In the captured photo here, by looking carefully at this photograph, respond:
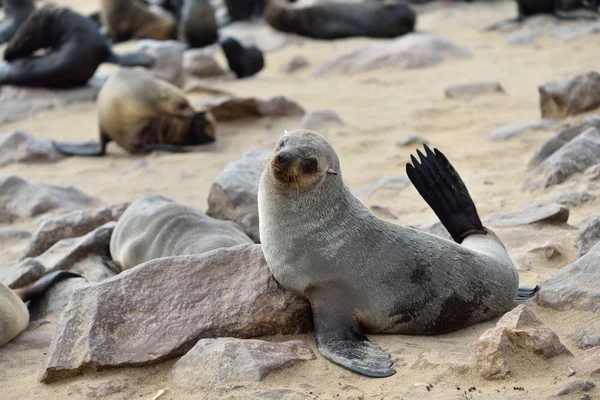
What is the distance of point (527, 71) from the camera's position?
1045 cm

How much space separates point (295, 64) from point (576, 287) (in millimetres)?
10052

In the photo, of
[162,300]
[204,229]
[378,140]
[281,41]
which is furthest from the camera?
[281,41]

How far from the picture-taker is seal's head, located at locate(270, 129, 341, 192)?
320cm

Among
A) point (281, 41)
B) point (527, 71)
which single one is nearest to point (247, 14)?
point (281, 41)

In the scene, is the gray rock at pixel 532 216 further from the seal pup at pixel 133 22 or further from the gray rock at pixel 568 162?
the seal pup at pixel 133 22

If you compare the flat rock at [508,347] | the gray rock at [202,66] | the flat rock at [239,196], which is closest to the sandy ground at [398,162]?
the flat rock at [508,347]

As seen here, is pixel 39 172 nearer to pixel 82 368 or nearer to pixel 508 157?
pixel 508 157

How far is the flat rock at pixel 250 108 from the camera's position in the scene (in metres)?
9.01

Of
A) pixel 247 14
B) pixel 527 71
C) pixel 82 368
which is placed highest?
pixel 82 368

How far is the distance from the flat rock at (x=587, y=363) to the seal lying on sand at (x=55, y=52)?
924 cm

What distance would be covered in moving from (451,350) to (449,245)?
607 millimetres

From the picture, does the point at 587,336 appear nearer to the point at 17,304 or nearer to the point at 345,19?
the point at 17,304

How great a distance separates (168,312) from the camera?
3.22 metres

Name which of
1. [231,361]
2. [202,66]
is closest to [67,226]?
[231,361]
